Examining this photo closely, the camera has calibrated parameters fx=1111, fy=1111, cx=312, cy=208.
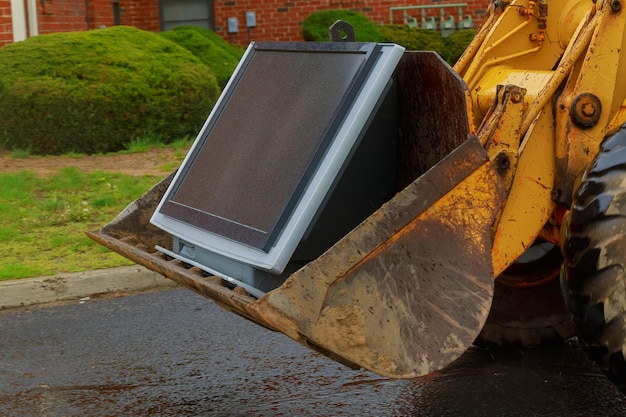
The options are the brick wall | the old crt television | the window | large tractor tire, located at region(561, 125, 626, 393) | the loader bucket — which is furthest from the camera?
the window

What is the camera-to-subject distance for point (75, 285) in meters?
6.93

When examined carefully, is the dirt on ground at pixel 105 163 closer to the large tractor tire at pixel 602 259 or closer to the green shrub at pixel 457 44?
the large tractor tire at pixel 602 259

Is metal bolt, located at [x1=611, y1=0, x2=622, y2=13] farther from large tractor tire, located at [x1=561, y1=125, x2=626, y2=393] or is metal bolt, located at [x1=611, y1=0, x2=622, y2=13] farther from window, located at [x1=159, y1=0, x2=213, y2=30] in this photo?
window, located at [x1=159, y1=0, x2=213, y2=30]

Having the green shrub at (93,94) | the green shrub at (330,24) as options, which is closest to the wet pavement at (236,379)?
the green shrub at (93,94)

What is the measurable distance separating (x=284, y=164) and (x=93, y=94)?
7586 mm

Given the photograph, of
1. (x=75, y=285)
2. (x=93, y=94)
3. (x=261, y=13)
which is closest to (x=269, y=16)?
(x=261, y=13)

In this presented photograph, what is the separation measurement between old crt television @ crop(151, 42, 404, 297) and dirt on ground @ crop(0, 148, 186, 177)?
525 cm

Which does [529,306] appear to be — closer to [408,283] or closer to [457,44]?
[408,283]

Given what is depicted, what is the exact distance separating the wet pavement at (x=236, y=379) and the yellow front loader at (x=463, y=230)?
50 centimetres

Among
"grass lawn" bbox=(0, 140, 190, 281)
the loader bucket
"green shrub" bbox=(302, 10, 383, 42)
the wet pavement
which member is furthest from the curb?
"green shrub" bbox=(302, 10, 383, 42)

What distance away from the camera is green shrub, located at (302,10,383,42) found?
58.2ft

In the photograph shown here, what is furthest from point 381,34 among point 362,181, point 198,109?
point 362,181

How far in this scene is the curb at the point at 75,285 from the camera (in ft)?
22.2

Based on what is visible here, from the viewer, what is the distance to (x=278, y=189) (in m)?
4.14
